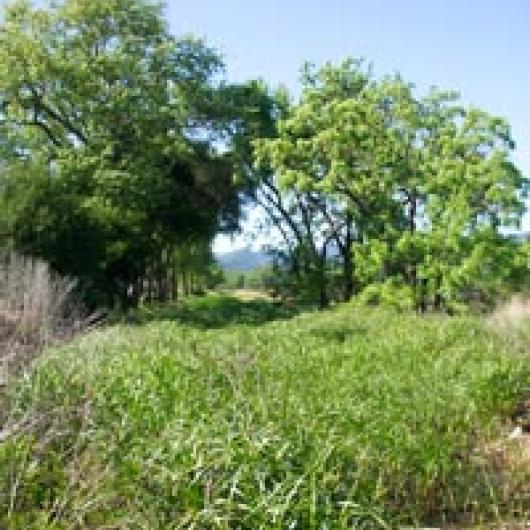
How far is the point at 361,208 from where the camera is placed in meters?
32.6

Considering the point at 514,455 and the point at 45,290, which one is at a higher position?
the point at 45,290

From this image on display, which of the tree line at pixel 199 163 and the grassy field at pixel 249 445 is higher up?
the tree line at pixel 199 163

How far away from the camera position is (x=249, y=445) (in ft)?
19.7

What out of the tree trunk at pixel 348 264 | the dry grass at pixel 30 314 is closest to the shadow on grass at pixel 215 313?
the tree trunk at pixel 348 264

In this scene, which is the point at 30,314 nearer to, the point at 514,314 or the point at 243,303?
the point at 514,314

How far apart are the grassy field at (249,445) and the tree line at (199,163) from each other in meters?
17.0

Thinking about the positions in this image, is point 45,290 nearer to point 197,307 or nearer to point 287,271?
point 197,307

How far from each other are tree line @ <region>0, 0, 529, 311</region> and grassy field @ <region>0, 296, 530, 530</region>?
16997 mm

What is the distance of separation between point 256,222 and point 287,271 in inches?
94.3

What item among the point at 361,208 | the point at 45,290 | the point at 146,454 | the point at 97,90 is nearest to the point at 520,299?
the point at 361,208

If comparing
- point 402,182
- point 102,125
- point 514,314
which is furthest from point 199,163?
point 514,314

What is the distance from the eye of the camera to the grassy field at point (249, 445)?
214 inches

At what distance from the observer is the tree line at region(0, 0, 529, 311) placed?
28188 mm

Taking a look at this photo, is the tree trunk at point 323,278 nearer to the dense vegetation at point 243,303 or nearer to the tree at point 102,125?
the dense vegetation at point 243,303
